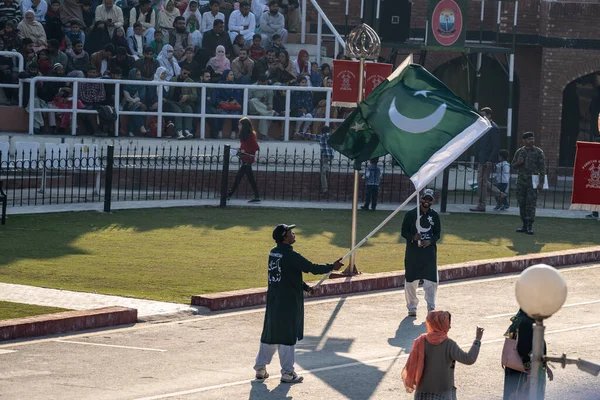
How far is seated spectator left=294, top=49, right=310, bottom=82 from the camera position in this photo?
29.9 meters

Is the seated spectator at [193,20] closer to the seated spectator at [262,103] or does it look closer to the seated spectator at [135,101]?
the seated spectator at [262,103]

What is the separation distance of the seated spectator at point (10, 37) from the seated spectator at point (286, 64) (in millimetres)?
5806

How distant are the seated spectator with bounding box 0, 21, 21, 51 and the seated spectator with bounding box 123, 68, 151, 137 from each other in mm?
2470

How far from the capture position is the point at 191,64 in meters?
29.2

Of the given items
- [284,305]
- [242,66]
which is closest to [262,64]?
[242,66]

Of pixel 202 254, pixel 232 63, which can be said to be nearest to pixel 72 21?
pixel 232 63

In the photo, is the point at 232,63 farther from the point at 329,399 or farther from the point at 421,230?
the point at 329,399

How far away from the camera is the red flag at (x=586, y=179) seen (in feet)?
67.8

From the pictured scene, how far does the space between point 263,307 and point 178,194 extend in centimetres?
1010

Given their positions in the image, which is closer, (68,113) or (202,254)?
(202,254)

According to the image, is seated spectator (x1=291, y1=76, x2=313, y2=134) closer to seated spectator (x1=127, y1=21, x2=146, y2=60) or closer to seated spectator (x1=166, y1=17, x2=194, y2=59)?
seated spectator (x1=166, y1=17, x2=194, y2=59)

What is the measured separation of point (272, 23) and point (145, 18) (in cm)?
325

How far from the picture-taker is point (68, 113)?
89.5ft

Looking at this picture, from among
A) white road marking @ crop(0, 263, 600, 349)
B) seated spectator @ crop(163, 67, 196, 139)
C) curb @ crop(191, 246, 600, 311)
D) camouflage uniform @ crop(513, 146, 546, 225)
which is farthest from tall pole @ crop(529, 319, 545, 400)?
seated spectator @ crop(163, 67, 196, 139)
